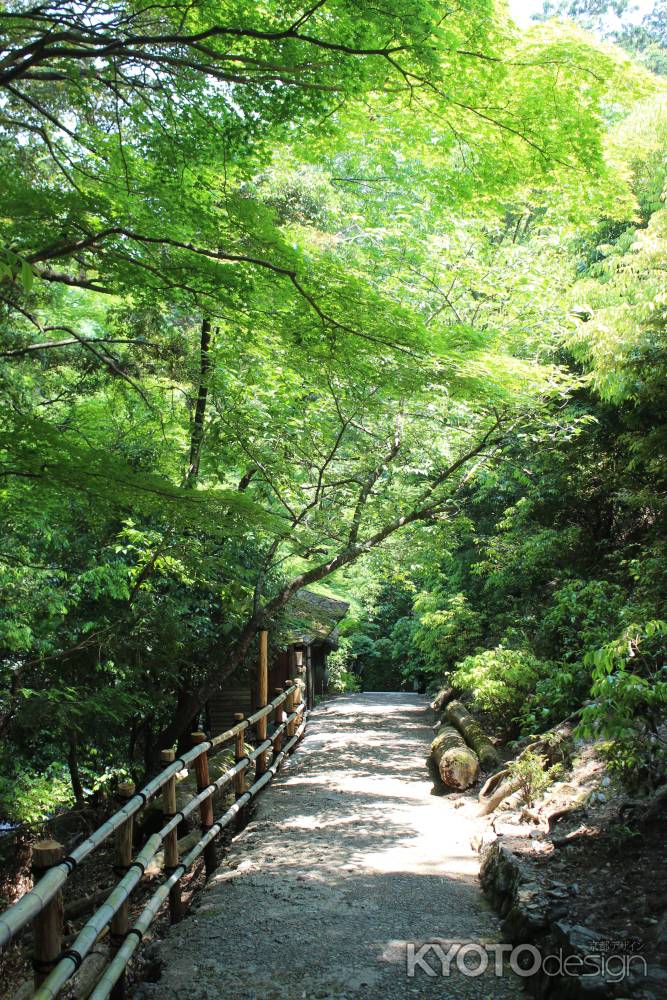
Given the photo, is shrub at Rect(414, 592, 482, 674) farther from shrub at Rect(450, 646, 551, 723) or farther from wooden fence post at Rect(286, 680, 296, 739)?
shrub at Rect(450, 646, 551, 723)

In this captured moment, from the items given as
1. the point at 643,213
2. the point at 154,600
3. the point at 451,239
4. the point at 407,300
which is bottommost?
the point at 154,600

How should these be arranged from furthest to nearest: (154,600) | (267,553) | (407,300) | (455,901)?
(407,300)
(267,553)
(154,600)
(455,901)

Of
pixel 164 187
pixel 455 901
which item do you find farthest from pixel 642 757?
pixel 164 187

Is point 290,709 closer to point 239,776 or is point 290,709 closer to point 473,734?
point 473,734

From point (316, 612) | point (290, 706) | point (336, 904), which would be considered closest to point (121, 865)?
point (336, 904)

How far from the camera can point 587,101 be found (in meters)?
3.95

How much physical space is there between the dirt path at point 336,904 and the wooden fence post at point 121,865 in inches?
6.1

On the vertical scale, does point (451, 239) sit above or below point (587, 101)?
above

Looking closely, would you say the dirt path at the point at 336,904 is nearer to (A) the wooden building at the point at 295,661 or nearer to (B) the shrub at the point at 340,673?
(A) the wooden building at the point at 295,661

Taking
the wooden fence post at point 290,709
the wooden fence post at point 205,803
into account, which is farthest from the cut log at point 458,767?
the wooden fence post at point 205,803

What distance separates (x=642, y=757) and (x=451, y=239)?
7.38 metres

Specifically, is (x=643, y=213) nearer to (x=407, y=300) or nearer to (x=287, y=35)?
(x=407, y=300)

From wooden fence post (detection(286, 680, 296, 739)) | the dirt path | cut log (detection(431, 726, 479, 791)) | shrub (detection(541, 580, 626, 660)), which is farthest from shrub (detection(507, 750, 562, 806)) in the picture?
wooden fence post (detection(286, 680, 296, 739))

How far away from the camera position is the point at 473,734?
30.5ft
